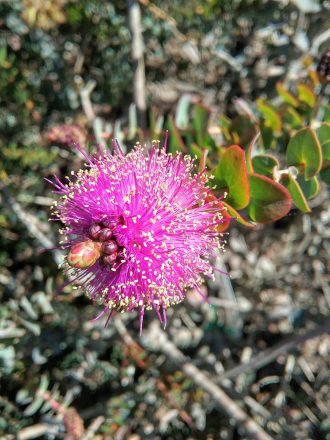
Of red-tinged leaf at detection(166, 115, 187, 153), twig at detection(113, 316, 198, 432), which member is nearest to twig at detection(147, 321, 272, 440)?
twig at detection(113, 316, 198, 432)

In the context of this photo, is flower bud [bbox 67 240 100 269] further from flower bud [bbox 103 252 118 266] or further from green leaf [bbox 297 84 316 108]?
green leaf [bbox 297 84 316 108]

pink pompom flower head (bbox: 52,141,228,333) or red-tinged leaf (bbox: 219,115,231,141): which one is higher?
red-tinged leaf (bbox: 219,115,231,141)

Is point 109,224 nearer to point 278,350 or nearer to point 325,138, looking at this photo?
point 325,138

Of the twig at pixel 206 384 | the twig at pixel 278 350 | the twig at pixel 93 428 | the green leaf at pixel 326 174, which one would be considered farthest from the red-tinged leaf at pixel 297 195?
the twig at pixel 93 428

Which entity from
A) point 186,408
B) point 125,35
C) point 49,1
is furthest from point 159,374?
point 49,1

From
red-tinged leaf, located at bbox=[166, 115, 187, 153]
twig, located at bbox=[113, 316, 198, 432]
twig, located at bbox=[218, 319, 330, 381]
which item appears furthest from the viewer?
twig, located at bbox=[113, 316, 198, 432]

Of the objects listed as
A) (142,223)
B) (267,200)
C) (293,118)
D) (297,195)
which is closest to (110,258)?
(142,223)

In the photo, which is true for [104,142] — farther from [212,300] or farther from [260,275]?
[260,275]
